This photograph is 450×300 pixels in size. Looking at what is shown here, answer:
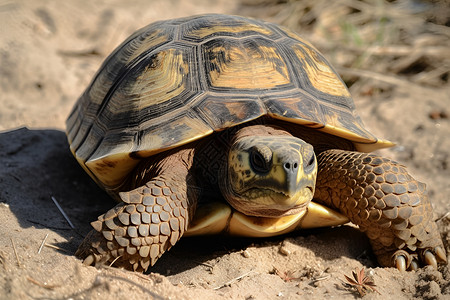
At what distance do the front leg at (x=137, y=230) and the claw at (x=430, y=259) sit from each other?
4.67 ft

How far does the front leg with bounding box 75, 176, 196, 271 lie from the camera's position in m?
2.32

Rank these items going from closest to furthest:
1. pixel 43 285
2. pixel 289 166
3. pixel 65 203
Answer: pixel 43 285 < pixel 289 166 < pixel 65 203

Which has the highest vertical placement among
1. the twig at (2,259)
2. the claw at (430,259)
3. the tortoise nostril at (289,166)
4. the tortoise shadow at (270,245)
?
the tortoise nostril at (289,166)

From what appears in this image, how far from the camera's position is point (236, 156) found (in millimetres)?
2498

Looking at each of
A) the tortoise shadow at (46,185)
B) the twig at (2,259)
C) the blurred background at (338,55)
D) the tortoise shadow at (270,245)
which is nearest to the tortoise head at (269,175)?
the tortoise shadow at (270,245)

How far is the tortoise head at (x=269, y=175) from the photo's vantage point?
227cm

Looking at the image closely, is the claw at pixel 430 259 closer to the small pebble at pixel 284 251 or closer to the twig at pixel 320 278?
the twig at pixel 320 278

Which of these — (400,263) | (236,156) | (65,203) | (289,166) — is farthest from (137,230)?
(400,263)

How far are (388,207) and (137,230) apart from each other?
4.52 ft

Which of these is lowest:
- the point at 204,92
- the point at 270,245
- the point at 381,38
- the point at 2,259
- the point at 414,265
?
the point at 414,265

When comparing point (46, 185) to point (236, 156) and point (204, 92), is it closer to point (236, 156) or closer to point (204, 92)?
point (204, 92)

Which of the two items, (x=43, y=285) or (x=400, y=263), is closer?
(x=43, y=285)

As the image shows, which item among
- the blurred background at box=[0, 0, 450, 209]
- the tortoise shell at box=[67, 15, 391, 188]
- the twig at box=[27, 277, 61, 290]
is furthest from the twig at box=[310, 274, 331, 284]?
the blurred background at box=[0, 0, 450, 209]

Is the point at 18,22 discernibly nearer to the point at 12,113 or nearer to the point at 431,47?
the point at 12,113
